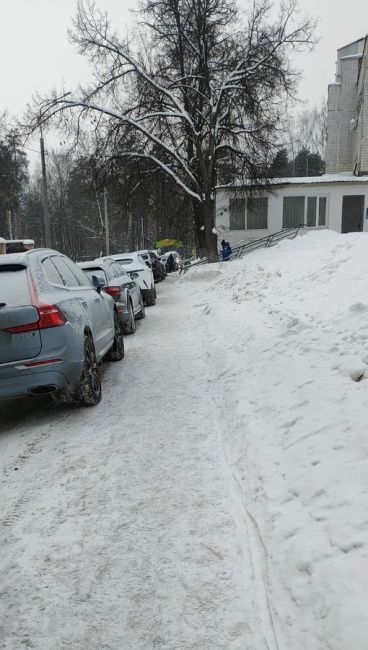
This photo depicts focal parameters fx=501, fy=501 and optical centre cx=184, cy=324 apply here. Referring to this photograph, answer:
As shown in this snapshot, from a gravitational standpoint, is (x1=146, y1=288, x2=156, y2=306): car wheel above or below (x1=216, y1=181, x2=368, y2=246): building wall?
below

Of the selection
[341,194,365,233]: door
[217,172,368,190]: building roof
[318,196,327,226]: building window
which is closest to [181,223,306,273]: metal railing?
[318,196,327,226]: building window

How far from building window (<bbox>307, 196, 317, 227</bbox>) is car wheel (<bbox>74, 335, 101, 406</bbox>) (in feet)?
81.7

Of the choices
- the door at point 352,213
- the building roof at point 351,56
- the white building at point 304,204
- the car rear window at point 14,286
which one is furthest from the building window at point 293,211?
the car rear window at point 14,286

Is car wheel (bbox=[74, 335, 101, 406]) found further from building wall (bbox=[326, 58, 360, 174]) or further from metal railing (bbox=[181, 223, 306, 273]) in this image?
building wall (bbox=[326, 58, 360, 174])

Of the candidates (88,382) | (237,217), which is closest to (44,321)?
(88,382)

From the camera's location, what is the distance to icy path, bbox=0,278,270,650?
2355 millimetres

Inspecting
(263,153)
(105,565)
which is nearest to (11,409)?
(105,565)

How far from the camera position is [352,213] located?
29.1 metres

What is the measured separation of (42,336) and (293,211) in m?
25.7

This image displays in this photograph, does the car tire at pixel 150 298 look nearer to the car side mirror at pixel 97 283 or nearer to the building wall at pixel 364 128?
the car side mirror at pixel 97 283

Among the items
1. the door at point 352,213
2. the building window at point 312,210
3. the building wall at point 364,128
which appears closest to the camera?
the building window at point 312,210

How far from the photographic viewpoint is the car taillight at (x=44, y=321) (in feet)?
15.4

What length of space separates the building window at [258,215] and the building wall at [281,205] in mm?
250

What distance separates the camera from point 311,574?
2.51m
